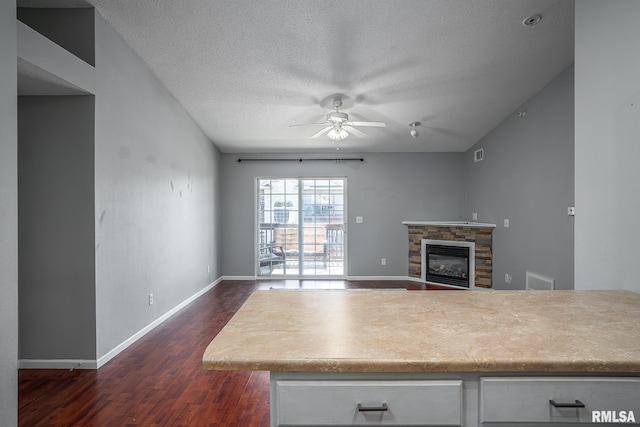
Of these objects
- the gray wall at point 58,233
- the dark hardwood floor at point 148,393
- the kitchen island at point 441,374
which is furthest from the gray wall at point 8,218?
the kitchen island at point 441,374

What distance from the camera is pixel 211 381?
248cm

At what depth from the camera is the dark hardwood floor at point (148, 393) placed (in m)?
2.02

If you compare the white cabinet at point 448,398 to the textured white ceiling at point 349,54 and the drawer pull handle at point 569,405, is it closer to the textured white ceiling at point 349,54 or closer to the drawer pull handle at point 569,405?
the drawer pull handle at point 569,405

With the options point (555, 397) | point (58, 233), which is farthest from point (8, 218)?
point (555, 397)

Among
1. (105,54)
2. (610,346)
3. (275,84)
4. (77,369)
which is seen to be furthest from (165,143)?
(610,346)

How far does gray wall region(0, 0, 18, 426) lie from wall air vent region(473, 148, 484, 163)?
5899mm

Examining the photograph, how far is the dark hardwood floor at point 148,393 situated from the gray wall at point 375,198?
331cm

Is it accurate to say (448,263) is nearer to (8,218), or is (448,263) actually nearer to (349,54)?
(349,54)

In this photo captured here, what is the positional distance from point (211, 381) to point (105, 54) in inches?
112

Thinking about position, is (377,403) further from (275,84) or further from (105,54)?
(275,84)

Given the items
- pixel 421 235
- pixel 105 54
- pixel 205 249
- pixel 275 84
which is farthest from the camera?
pixel 421 235

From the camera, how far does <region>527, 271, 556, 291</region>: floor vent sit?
387 centimetres

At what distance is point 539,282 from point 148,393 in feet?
14.4

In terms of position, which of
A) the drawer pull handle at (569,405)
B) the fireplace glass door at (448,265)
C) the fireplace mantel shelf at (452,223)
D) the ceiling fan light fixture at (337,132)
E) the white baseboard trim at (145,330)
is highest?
the ceiling fan light fixture at (337,132)
